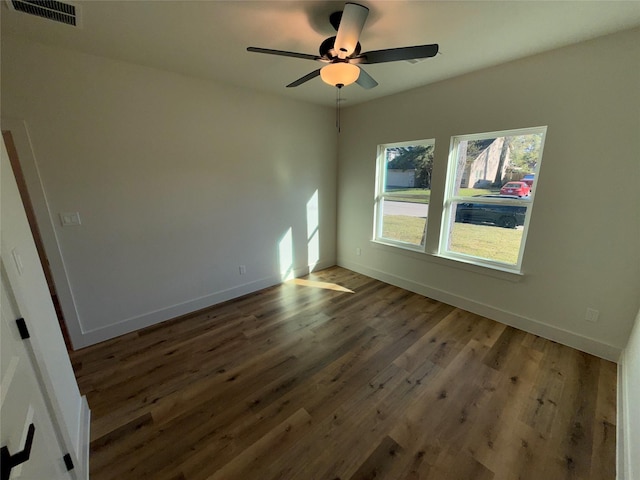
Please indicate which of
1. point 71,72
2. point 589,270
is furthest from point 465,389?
point 71,72

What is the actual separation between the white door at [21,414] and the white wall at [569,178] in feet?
10.2

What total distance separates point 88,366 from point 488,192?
420cm

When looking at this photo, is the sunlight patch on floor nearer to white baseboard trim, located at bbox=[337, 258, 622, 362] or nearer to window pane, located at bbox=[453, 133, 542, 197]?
white baseboard trim, located at bbox=[337, 258, 622, 362]

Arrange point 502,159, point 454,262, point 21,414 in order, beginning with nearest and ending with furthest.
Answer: point 21,414 → point 502,159 → point 454,262

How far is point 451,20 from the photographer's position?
1.77 metres

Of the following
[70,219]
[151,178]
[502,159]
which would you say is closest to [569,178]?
[502,159]

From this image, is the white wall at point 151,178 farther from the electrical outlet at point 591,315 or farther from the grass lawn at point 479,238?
the electrical outlet at point 591,315

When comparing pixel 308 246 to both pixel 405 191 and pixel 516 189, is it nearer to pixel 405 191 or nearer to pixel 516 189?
pixel 405 191

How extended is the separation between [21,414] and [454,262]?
11.4 ft

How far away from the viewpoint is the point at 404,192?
11.8 feet

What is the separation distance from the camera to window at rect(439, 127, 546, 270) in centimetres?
256

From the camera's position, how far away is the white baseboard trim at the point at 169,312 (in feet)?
8.28

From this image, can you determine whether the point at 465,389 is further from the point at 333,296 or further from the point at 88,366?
the point at 88,366

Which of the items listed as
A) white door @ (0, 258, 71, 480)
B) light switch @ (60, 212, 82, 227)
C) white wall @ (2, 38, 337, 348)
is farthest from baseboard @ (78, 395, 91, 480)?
light switch @ (60, 212, 82, 227)
